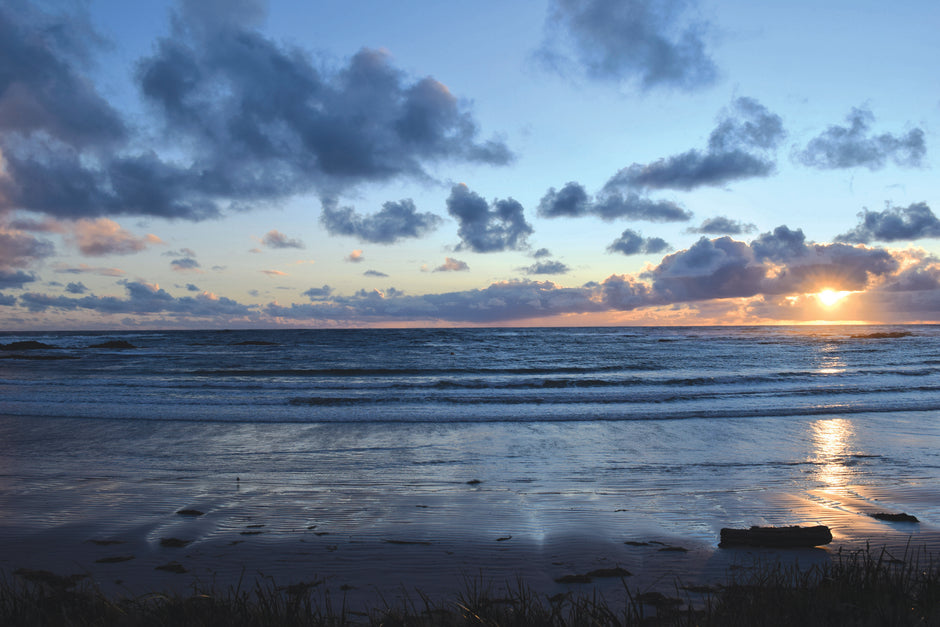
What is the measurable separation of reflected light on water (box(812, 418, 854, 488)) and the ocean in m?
0.07

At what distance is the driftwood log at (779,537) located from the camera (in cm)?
525

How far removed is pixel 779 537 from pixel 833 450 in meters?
6.92

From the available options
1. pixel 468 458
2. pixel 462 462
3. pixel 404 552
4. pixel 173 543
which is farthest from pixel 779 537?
pixel 173 543

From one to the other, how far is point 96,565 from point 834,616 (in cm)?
639

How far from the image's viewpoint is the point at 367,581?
4711mm

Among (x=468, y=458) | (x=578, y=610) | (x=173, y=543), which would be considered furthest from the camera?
(x=468, y=458)

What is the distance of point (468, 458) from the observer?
10305 mm

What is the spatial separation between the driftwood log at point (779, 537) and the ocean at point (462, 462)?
29 centimetres

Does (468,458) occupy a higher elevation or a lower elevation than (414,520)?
lower

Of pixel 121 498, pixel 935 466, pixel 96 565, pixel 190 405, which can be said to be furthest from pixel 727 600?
pixel 190 405

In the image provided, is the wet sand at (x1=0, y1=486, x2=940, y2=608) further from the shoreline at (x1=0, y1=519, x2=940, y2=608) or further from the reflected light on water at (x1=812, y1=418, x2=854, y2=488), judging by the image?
the reflected light on water at (x1=812, y1=418, x2=854, y2=488)

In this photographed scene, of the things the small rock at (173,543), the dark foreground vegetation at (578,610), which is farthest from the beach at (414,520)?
the dark foreground vegetation at (578,610)

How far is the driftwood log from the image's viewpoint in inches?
207

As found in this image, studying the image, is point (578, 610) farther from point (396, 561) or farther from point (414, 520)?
point (414, 520)
